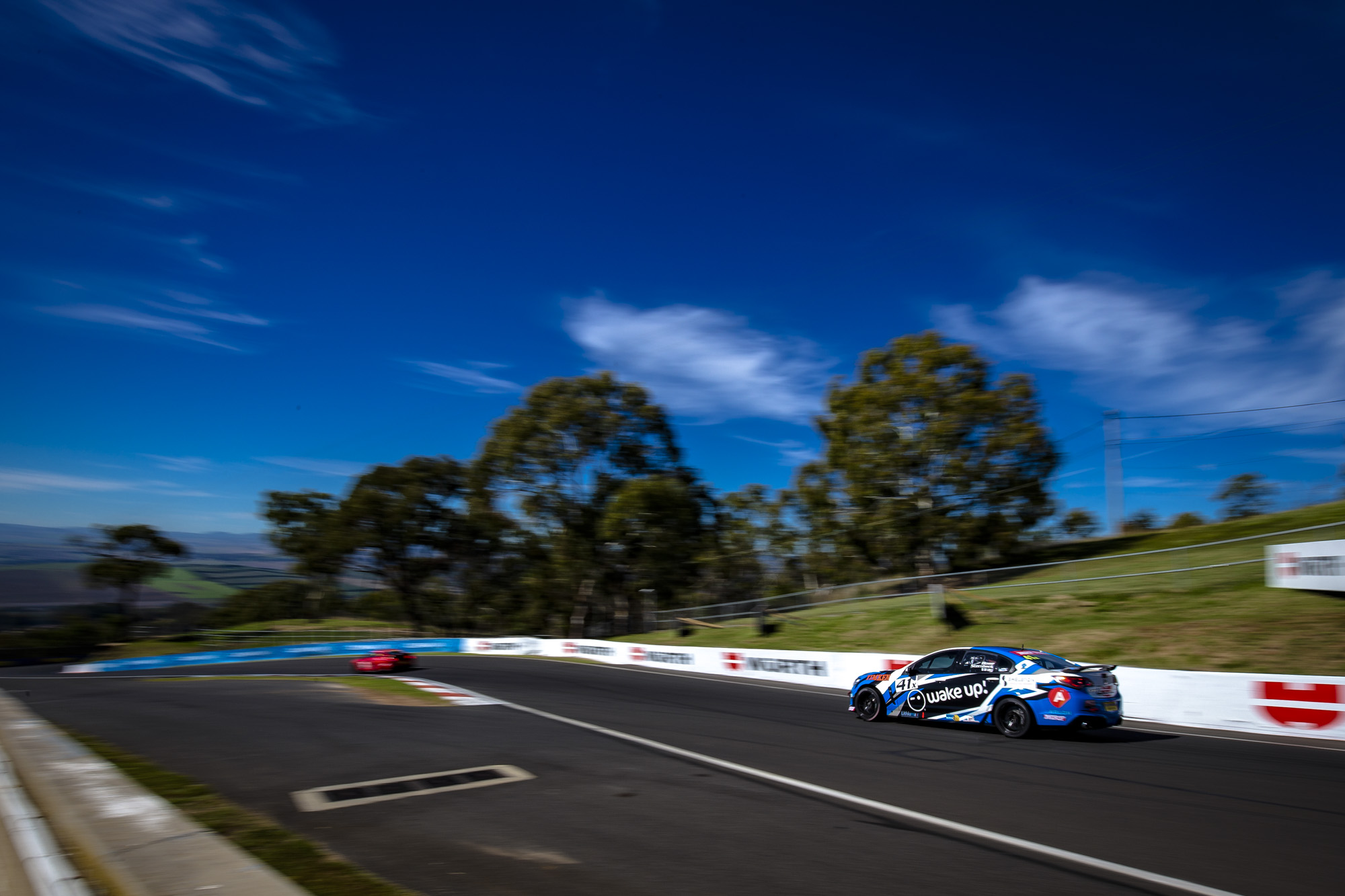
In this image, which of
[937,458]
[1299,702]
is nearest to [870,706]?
[1299,702]

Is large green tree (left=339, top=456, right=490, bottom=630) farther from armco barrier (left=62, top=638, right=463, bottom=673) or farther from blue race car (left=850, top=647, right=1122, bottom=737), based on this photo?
blue race car (left=850, top=647, right=1122, bottom=737)

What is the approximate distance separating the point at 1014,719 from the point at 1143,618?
1353 cm

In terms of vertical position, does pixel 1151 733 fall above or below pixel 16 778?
above

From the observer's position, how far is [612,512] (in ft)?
169

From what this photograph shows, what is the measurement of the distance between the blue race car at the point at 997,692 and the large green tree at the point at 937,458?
31.8 meters

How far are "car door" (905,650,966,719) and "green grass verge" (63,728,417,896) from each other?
9742 mm

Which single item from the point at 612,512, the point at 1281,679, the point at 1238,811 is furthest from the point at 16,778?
the point at 612,512

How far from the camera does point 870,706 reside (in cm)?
1383

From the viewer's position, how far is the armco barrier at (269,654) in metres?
44.5

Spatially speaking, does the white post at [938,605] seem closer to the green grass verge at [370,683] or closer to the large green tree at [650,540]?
the green grass verge at [370,683]

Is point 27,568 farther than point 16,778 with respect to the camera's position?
Yes

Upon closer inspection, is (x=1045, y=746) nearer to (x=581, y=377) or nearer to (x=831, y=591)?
(x=831, y=591)

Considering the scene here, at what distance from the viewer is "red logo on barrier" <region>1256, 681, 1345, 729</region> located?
39.0 feet

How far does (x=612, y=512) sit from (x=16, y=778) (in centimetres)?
4404
